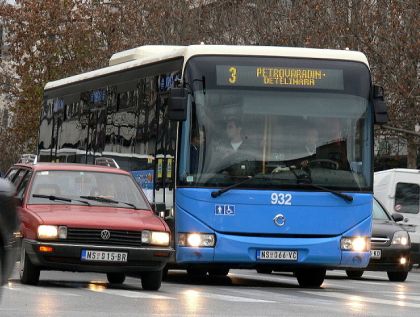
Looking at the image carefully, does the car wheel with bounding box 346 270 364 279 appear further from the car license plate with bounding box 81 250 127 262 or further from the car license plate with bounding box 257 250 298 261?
the car license plate with bounding box 81 250 127 262

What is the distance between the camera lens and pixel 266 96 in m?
19.4

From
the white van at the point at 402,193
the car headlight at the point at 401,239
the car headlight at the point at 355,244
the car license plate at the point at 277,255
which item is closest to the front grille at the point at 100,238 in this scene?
the car license plate at the point at 277,255

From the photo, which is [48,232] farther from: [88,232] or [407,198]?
[407,198]

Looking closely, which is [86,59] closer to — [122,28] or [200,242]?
[122,28]

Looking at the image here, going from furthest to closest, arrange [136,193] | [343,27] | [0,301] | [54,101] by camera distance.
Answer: [343,27] < [54,101] < [136,193] < [0,301]

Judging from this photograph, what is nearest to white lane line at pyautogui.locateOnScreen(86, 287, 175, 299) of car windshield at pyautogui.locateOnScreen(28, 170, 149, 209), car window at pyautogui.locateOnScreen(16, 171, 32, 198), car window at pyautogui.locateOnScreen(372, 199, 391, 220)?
car windshield at pyautogui.locateOnScreen(28, 170, 149, 209)

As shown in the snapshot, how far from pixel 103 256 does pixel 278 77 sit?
157 inches

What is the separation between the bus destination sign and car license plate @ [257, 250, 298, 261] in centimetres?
226

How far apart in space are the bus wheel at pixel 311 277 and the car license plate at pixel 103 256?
4.61m

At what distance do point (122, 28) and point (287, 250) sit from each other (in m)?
36.4

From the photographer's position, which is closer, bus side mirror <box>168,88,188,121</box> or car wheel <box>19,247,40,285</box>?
car wheel <box>19,247,40,285</box>

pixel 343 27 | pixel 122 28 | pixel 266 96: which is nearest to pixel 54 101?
pixel 266 96

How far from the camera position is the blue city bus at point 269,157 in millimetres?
19094

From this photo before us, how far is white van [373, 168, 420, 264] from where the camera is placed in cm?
3403
